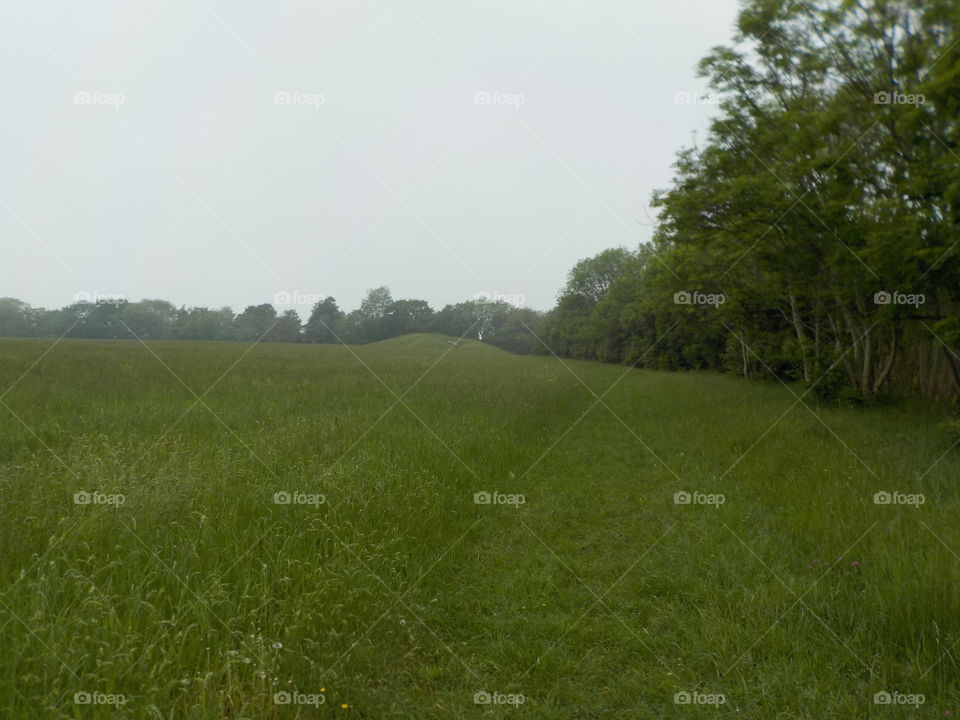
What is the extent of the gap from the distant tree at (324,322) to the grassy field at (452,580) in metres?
30.1

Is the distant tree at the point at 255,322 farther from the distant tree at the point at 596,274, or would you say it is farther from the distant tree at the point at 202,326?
the distant tree at the point at 596,274

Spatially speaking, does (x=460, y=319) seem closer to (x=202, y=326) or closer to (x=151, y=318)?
(x=202, y=326)

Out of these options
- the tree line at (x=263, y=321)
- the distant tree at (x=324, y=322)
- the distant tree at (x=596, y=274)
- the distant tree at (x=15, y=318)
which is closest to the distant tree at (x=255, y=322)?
the tree line at (x=263, y=321)

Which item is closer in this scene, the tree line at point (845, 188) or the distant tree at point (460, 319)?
the tree line at point (845, 188)

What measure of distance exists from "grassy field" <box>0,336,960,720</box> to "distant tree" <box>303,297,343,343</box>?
30141 mm

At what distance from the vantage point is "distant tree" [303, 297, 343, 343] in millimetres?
37806

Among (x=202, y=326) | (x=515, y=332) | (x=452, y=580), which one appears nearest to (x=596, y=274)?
(x=515, y=332)

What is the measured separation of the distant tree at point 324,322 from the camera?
37.8 m

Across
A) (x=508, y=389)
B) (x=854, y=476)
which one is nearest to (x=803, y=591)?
(x=854, y=476)

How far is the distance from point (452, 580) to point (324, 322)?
3708cm

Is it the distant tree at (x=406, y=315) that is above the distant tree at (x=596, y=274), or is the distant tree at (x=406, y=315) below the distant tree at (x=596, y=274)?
below

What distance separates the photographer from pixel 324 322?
129 ft

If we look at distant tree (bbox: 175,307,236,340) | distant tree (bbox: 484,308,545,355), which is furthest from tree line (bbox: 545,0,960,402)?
distant tree (bbox: 175,307,236,340)

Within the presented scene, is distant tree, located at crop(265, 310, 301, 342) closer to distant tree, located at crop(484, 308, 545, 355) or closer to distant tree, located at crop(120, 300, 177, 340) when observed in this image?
distant tree, located at crop(120, 300, 177, 340)
